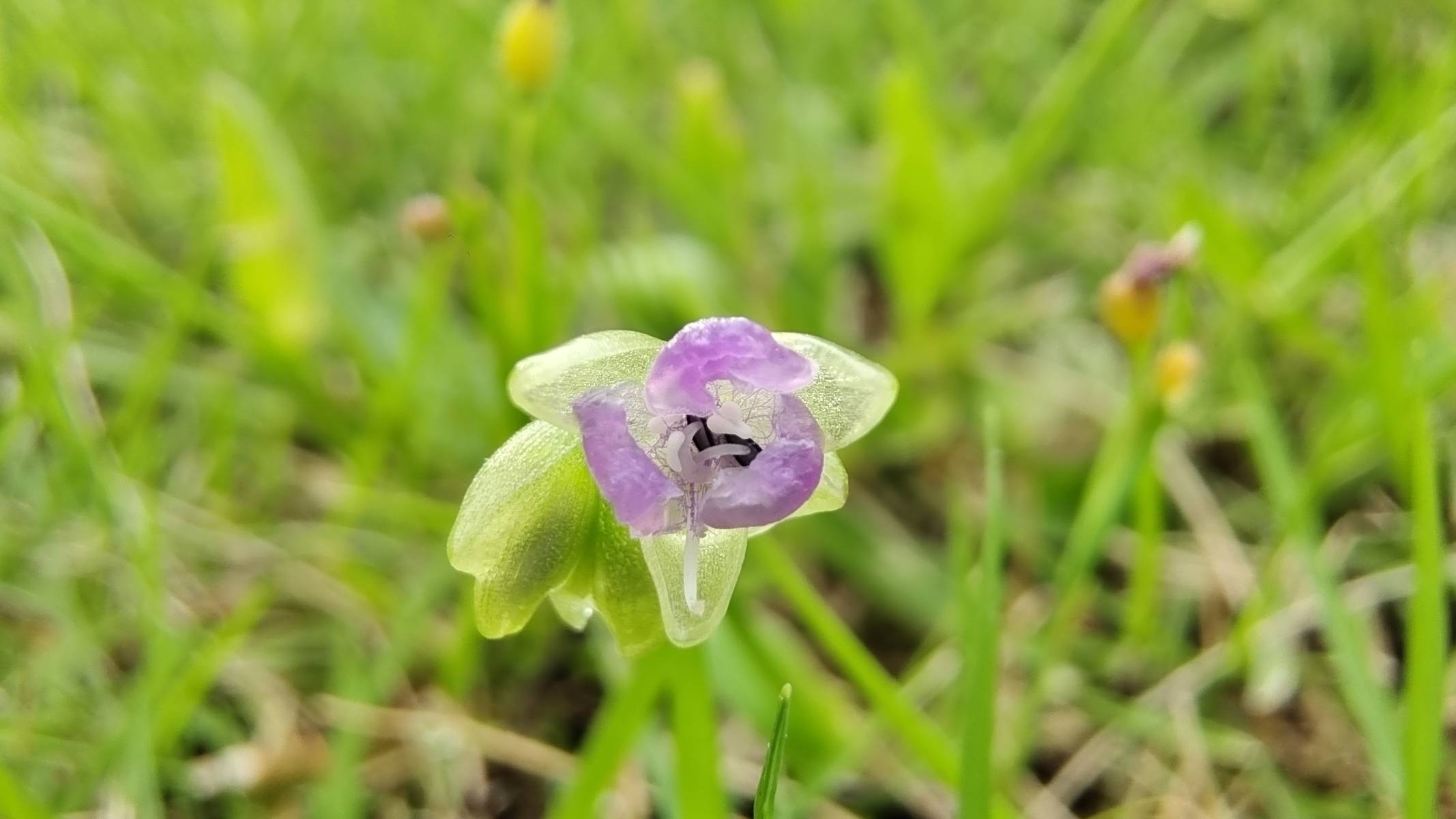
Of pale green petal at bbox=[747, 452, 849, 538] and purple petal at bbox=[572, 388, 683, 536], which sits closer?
purple petal at bbox=[572, 388, 683, 536]

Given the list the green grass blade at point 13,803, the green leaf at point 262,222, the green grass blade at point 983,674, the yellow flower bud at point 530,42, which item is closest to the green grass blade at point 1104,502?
the green grass blade at point 983,674

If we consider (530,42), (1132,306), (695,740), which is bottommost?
(695,740)

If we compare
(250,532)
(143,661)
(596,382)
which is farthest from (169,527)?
(596,382)

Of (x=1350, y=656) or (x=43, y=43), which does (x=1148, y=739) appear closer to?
(x=1350, y=656)

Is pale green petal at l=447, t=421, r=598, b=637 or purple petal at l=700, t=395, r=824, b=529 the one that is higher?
purple petal at l=700, t=395, r=824, b=529

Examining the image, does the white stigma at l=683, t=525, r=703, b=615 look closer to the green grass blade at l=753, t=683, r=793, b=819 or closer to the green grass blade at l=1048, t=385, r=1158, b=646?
the green grass blade at l=753, t=683, r=793, b=819

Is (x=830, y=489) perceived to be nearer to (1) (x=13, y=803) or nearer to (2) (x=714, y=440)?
(2) (x=714, y=440)

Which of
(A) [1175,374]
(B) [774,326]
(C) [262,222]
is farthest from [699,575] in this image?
(C) [262,222]

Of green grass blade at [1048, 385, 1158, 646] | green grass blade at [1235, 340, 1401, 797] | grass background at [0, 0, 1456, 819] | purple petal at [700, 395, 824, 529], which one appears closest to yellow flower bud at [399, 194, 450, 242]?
grass background at [0, 0, 1456, 819]
